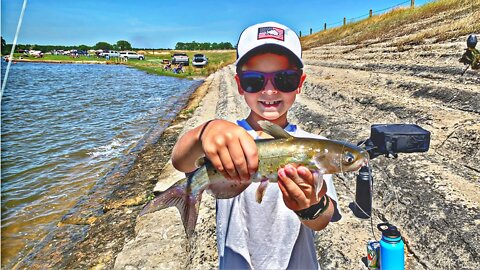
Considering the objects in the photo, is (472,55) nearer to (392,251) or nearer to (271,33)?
(392,251)

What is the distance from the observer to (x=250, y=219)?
83.9 inches

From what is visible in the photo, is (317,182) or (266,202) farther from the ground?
(317,182)

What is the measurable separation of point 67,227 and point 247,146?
6247mm

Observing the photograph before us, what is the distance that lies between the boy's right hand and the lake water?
19.3ft

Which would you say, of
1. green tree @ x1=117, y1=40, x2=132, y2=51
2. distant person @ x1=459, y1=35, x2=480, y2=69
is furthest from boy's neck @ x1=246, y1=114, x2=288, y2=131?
green tree @ x1=117, y1=40, x2=132, y2=51

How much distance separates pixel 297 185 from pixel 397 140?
1576 millimetres

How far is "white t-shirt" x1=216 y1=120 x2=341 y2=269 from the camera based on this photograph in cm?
211

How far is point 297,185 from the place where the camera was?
1.73m

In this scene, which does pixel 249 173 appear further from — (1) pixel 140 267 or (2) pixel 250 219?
(1) pixel 140 267

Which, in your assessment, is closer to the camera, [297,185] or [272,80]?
[297,185]

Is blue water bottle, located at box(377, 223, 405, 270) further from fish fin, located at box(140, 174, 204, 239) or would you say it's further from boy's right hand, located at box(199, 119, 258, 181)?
boy's right hand, located at box(199, 119, 258, 181)

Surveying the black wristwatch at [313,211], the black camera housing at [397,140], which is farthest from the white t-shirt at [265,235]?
the black camera housing at [397,140]

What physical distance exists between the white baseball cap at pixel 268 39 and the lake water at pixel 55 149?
19.0 ft

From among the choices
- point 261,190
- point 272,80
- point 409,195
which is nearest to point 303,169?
point 261,190
